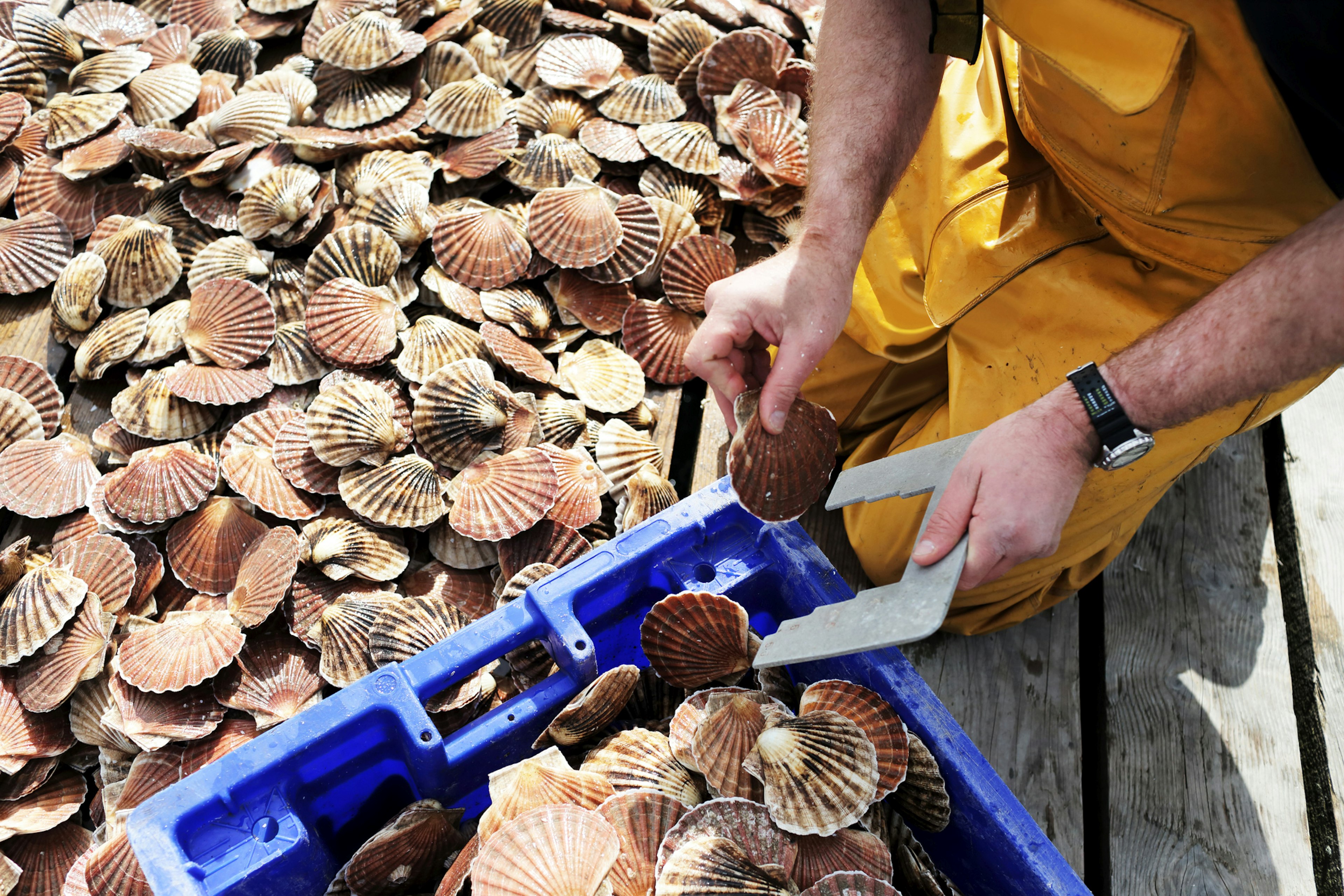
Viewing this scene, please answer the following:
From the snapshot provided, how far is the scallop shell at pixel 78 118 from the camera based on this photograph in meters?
2.03

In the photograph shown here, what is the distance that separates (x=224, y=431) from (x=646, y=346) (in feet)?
2.76

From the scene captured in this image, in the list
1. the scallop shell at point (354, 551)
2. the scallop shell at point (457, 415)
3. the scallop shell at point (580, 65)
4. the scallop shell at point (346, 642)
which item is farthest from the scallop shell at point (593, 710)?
the scallop shell at point (580, 65)

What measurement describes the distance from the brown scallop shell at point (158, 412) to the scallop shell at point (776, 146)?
1296 millimetres

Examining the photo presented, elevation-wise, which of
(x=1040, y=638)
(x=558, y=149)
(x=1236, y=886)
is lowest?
(x=1236, y=886)

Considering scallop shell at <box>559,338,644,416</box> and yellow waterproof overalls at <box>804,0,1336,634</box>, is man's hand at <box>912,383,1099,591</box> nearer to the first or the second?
yellow waterproof overalls at <box>804,0,1336,634</box>

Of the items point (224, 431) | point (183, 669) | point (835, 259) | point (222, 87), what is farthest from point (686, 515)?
point (222, 87)

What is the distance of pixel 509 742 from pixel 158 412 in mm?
972

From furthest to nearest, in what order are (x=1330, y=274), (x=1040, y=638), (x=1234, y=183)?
(x=1040, y=638)
(x=1234, y=183)
(x=1330, y=274)

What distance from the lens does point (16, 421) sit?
1645 millimetres

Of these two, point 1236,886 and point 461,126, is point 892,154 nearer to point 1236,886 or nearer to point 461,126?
point 461,126

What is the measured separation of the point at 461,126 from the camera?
2.10 metres

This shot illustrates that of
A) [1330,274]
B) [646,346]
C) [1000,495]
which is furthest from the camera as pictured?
[646,346]

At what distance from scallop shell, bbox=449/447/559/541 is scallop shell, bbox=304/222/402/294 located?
1.61 feet

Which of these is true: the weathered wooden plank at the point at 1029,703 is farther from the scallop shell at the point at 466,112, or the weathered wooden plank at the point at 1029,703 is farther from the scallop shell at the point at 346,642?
the scallop shell at the point at 466,112
